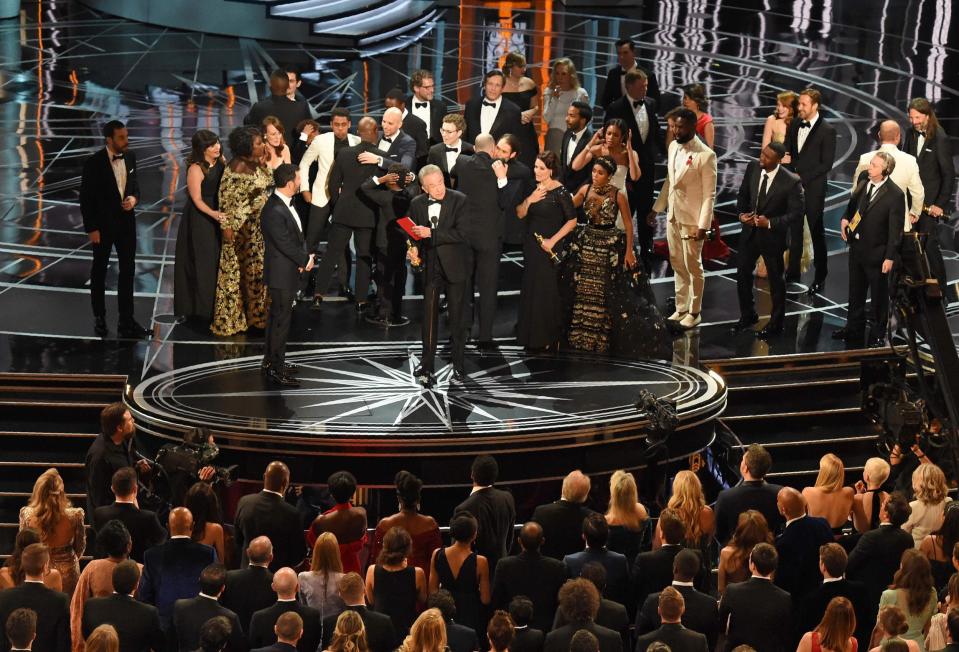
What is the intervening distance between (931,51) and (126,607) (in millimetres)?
17695

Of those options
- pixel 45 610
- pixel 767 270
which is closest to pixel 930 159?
pixel 767 270

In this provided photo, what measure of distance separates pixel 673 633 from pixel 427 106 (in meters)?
7.00

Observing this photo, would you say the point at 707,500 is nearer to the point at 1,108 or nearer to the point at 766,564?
the point at 766,564

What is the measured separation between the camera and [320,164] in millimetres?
12117

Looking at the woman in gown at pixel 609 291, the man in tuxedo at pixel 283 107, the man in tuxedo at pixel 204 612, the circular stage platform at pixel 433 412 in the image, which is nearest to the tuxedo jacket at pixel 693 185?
→ the woman in gown at pixel 609 291

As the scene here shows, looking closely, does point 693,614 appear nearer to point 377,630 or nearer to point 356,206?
point 377,630

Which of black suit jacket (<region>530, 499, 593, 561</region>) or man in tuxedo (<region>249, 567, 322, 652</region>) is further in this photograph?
black suit jacket (<region>530, 499, 593, 561</region>)

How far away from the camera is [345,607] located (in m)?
7.44

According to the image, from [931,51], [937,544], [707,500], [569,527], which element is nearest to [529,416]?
[707,500]

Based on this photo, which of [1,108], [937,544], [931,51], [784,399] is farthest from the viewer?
[931,51]

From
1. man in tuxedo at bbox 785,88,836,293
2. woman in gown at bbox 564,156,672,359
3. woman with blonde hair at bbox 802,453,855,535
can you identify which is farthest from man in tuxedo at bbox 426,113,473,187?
woman with blonde hair at bbox 802,453,855,535

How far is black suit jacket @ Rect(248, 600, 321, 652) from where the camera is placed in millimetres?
7062

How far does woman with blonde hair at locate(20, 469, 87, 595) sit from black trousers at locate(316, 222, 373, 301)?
14.6 ft

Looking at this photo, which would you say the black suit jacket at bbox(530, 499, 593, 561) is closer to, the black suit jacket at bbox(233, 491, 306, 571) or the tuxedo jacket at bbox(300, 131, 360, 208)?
the black suit jacket at bbox(233, 491, 306, 571)
